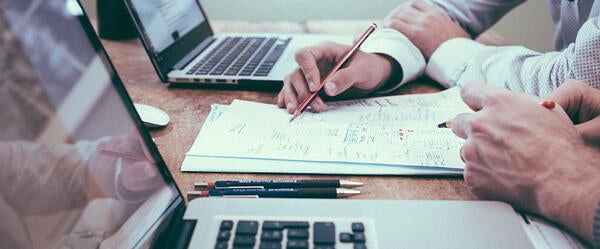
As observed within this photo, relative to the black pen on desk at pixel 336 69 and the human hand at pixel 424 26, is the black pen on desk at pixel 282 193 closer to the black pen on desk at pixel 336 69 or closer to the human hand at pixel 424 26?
the black pen on desk at pixel 336 69

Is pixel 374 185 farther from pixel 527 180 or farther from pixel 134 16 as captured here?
pixel 134 16

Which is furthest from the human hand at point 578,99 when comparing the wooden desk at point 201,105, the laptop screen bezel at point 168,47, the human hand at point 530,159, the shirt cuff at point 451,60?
the laptop screen bezel at point 168,47

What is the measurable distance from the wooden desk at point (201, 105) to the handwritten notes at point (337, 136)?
0.06ft

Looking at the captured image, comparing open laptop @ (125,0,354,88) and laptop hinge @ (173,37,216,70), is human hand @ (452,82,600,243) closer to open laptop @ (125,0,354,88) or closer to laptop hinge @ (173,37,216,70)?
open laptop @ (125,0,354,88)

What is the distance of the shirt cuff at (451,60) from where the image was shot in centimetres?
83

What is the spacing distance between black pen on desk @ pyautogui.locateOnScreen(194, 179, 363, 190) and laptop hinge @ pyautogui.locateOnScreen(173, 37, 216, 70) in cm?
42

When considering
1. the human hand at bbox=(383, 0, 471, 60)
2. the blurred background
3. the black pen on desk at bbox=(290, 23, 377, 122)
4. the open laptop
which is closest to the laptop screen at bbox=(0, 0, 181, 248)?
the black pen on desk at bbox=(290, 23, 377, 122)

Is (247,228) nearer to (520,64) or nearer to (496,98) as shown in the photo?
(496,98)

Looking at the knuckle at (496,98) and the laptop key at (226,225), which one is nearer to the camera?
the laptop key at (226,225)

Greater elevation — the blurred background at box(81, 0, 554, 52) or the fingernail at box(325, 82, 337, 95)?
the fingernail at box(325, 82, 337, 95)

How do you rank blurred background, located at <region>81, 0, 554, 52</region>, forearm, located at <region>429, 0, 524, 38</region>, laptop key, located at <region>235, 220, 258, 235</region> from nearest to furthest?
laptop key, located at <region>235, 220, 258, 235</region> < forearm, located at <region>429, 0, 524, 38</region> < blurred background, located at <region>81, 0, 554, 52</region>

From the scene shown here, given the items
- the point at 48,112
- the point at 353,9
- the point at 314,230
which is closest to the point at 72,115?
the point at 48,112

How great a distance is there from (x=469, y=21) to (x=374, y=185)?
706 millimetres

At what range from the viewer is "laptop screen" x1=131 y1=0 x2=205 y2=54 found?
83cm
